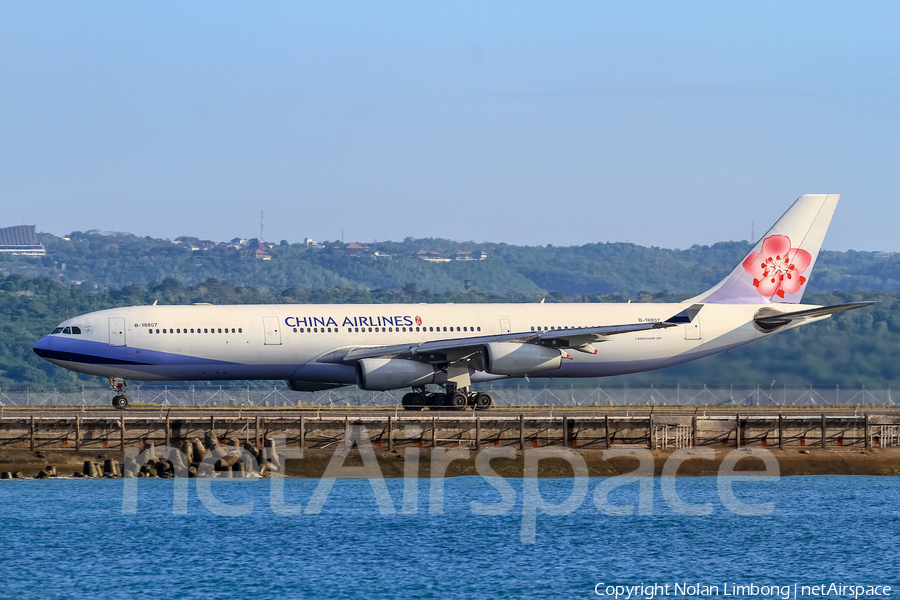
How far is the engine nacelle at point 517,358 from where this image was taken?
191 feet

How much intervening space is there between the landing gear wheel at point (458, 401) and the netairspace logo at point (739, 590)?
72.7ft

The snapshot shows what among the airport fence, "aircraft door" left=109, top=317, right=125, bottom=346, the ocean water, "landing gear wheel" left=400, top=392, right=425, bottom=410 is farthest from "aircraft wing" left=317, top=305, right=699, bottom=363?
the airport fence

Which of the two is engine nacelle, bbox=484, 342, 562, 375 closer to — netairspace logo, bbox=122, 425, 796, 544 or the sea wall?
the sea wall

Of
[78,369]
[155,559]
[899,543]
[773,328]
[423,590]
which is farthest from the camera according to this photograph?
[773,328]

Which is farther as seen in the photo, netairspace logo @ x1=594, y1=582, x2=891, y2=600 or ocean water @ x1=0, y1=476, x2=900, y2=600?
ocean water @ x1=0, y1=476, x2=900, y2=600

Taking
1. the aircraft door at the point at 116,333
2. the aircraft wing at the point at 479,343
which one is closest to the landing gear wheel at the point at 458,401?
the aircraft wing at the point at 479,343

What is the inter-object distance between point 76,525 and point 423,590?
15.2 m

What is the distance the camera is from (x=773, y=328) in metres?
66.2

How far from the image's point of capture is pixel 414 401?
61.1m

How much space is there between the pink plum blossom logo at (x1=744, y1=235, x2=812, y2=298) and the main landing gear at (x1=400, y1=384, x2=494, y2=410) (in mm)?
17672

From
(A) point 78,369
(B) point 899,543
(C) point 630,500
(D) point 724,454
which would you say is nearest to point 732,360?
(D) point 724,454

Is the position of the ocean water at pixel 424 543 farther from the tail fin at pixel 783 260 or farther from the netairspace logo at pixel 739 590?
the tail fin at pixel 783 260

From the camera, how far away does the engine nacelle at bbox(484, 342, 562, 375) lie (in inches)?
2292

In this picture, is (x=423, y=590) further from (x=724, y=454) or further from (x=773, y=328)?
(x=773, y=328)
